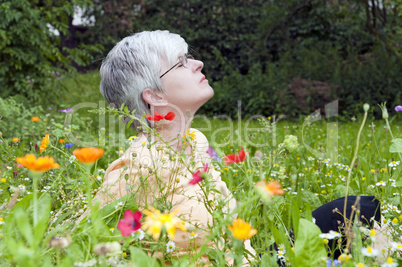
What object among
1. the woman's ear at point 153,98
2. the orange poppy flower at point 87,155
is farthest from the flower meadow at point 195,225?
the woman's ear at point 153,98

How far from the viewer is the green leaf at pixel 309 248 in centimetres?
110

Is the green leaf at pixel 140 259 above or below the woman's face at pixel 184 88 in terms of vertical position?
below

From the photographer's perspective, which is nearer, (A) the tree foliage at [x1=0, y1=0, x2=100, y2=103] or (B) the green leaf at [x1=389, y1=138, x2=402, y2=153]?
(B) the green leaf at [x1=389, y1=138, x2=402, y2=153]

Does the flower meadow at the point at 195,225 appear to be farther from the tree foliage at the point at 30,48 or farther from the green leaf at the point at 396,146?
the tree foliage at the point at 30,48

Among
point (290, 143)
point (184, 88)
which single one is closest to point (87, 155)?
point (290, 143)

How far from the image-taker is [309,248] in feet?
3.63

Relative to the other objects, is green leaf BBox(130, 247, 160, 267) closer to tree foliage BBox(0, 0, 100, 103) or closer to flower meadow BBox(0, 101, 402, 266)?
flower meadow BBox(0, 101, 402, 266)

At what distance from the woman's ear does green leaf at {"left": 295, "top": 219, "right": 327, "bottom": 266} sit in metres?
0.90

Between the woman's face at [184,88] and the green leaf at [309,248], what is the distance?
820 millimetres

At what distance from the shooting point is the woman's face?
178cm

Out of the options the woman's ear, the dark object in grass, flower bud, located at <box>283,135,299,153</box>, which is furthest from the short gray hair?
the dark object in grass

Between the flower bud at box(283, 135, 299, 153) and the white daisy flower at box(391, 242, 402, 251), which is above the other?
the flower bud at box(283, 135, 299, 153)

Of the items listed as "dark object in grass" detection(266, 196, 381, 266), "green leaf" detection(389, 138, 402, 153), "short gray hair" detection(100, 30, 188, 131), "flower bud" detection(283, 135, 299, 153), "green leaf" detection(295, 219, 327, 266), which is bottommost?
"dark object in grass" detection(266, 196, 381, 266)

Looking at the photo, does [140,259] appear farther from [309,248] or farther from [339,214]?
[339,214]
